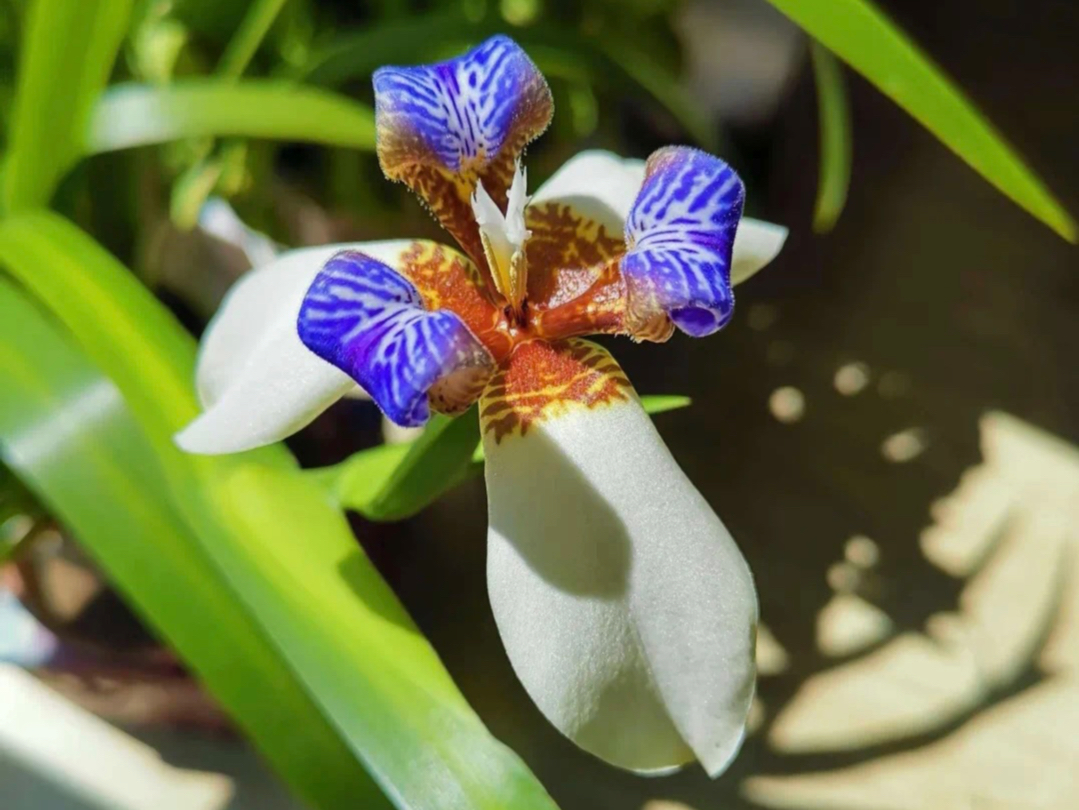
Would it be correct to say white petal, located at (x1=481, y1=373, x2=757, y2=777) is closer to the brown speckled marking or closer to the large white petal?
the brown speckled marking

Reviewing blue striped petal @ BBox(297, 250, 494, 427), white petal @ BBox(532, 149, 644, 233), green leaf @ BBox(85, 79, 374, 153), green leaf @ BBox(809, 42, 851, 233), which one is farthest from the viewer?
green leaf @ BBox(809, 42, 851, 233)

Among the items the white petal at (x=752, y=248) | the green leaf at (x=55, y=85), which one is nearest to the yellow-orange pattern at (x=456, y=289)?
the white petal at (x=752, y=248)

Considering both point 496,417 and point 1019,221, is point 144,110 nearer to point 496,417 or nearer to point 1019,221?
point 496,417

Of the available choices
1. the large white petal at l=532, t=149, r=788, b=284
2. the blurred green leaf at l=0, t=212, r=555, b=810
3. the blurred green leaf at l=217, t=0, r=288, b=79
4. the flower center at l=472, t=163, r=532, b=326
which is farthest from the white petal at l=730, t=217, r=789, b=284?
the blurred green leaf at l=217, t=0, r=288, b=79

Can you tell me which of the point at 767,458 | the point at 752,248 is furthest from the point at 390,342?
the point at 767,458

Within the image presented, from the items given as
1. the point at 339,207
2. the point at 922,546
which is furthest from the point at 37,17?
the point at 922,546

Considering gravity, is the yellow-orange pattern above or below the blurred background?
above

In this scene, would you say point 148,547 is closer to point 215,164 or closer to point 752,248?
point 752,248
